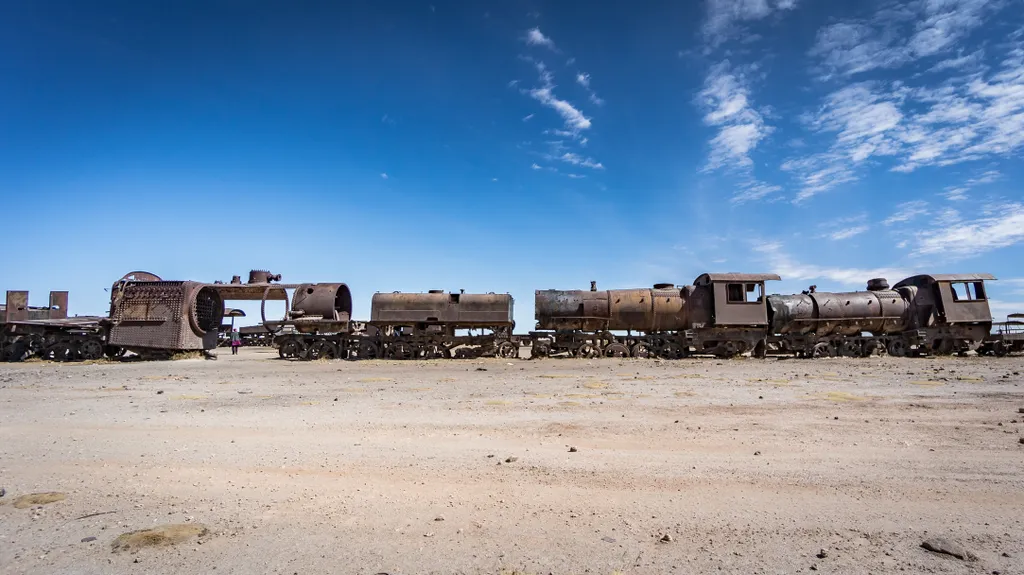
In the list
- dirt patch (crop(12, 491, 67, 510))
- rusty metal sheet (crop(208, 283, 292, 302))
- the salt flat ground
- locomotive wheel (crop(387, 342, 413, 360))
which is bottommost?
the salt flat ground

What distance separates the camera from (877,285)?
25.7 m

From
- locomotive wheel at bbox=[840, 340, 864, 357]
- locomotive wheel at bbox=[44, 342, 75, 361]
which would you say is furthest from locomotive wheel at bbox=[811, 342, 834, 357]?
locomotive wheel at bbox=[44, 342, 75, 361]

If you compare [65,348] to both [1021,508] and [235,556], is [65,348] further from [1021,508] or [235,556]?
[1021,508]

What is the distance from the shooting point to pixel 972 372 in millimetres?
16250

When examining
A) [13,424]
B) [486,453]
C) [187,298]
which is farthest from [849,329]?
[187,298]

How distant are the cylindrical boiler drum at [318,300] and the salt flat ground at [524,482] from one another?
1372 centimetres

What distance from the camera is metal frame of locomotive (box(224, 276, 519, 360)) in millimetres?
24953

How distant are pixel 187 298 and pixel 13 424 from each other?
1735 centimetres

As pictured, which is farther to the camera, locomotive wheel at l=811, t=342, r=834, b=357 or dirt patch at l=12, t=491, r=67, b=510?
locomotive wheel at l=811, t=342, r=834, b=357

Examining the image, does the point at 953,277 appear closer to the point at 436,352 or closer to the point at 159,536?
the point at 436,352

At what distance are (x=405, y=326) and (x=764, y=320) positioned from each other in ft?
58.2

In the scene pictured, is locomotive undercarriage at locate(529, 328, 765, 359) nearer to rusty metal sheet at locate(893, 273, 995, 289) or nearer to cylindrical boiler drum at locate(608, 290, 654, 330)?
cylindrical boiler drum at locate(608, 290, 654, 330)

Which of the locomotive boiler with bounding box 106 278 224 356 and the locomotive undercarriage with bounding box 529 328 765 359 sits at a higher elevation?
the locomotive boiler with bounding box 106 278 224 356

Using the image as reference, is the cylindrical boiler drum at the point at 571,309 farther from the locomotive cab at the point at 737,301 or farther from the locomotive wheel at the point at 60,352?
the locomotive wheel at the point at 60,352
